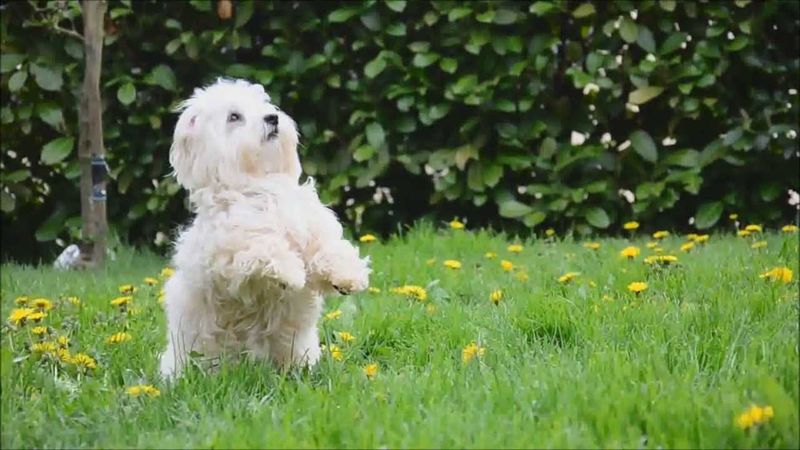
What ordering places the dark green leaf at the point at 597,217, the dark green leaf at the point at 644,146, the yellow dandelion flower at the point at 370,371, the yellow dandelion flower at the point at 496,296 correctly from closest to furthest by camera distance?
the yellow dandelion flower at the point at 370,371 → the yellow dandelion flower at the point at 496,296 → the dark green leaf at the point at 597,217 → the dark green leaf at the point at 644,146

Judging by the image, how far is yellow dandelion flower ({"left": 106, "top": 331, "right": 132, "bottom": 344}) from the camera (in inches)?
161

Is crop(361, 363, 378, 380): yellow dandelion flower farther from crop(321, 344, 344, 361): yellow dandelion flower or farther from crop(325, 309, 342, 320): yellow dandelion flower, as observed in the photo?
crop(325, 309, 342, 320): yellow dandelion flower

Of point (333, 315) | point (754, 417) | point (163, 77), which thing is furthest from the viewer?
point (163, 77)

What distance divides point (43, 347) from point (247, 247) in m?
0.79

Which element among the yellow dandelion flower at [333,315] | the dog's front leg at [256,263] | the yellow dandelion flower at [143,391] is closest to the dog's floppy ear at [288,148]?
the dog's front leg at [256,263]

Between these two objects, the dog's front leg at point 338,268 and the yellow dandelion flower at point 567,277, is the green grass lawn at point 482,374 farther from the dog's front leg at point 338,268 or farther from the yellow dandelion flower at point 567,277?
the dog's front leg at point 338,268

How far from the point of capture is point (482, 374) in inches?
129

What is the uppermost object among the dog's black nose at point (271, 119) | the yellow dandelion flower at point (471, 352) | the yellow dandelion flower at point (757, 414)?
the dog's black nose at point (271, 119)

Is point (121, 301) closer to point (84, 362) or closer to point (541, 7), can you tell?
point (84, 362)

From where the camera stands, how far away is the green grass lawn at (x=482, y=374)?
2701 mm

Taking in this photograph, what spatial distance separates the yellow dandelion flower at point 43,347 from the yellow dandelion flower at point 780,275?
260cm

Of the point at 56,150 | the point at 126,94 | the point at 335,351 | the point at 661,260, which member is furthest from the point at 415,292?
the point at 56,150

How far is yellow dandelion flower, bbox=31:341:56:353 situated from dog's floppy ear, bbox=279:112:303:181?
990 mm

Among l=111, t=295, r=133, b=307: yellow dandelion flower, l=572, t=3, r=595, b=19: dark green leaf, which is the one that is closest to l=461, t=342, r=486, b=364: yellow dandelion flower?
l=111, t=295, r=133, b=307: yellow dandelion flower
